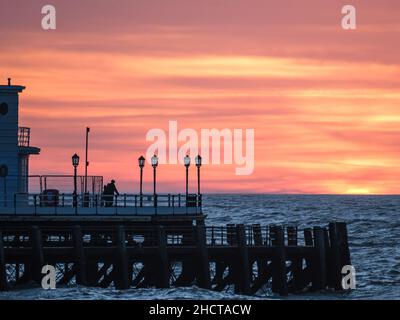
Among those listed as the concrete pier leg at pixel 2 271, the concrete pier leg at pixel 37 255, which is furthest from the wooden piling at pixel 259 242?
the concrete pier leg at pixel 2 271

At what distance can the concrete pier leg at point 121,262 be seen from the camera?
53156 millimetres

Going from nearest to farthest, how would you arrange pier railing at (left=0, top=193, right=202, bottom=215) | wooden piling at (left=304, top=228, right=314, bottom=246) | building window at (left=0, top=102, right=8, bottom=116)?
pier railing at (left=0, top=193, right=202, bottom=215), wooden piling at (left=304, top=228, right=314, bottom=246), building window at (left=0, top=102, right=8, bottom=116)

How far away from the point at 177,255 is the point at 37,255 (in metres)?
6.54

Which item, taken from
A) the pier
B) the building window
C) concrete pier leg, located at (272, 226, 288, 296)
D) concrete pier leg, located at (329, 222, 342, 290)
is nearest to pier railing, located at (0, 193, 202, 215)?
the pier

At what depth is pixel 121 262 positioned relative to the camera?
53.3m

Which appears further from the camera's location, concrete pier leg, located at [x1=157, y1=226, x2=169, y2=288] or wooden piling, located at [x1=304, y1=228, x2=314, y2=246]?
wooden piling, located at [x1=304, y1=228, x2=314, y2=246]

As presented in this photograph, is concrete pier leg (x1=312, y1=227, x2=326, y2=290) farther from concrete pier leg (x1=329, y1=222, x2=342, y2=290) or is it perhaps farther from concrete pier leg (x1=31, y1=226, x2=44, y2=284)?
concrete pier leg (x1=31, y1=226, x2=44, y2=284)

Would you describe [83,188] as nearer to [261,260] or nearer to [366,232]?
[261,260]

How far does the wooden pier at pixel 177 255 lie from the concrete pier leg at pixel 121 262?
41 mm

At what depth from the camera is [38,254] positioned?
51.8 meters

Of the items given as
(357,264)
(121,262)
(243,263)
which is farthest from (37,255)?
(357,264)

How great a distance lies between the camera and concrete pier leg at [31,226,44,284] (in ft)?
170
